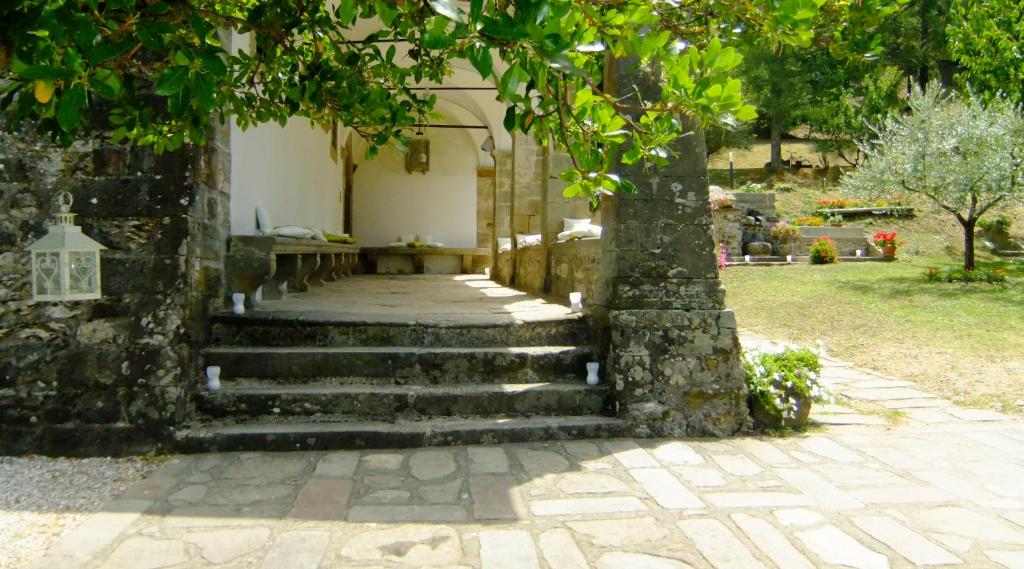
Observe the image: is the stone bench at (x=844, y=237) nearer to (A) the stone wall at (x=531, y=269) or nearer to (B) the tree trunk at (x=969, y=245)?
(B) the tree trunk at (x=969, y=245)

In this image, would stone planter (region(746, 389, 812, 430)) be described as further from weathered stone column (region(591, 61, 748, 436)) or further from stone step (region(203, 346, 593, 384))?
stone step (region(203, 346, 593, 384))

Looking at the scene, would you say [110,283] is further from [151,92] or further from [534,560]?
[534,560]

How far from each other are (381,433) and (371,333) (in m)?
0.80

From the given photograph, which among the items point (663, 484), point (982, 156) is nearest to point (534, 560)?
point (663, 484)

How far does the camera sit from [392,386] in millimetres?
3617

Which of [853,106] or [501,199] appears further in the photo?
[853,106]

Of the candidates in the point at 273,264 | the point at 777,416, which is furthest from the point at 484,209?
the point at 777,416

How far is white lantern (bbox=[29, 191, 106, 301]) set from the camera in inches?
114

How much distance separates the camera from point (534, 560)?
212 centimetres

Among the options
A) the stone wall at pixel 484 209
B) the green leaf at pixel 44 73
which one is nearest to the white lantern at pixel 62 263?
the green leaf at pixel 44 73

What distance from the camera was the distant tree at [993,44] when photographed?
14031 millimetres

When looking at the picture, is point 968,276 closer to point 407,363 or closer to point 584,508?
point 407,363

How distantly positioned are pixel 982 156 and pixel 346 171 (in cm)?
1213

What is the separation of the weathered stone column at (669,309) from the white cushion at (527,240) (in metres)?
3.32
